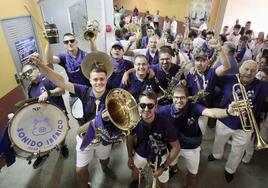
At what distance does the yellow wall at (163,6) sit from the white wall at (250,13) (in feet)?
8.17

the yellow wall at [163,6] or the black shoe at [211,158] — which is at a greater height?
the yellow wall at [163,6]

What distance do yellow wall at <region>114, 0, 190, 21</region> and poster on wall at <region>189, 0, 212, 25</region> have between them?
0.74m

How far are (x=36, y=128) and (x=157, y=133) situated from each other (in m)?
1.80

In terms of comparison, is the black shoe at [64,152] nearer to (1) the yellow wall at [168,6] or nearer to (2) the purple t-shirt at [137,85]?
(2) the purple t-shirt at [137,85]

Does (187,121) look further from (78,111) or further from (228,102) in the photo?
(78,111)

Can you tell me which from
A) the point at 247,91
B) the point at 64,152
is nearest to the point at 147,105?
the point at 247,91

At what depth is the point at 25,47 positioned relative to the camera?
5.71 meters

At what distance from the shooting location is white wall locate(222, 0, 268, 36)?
30.7 ft

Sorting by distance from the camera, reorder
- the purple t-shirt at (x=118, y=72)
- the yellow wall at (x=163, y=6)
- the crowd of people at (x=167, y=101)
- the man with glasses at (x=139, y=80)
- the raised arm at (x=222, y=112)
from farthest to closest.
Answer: the yellow wall at (x=163, y=6), the purple t-shirt at (x=118, y=72), the man with glasses at (x=139, y=80), the crowd of people at (x=167, y=101), the raised arm at (x=222, y=112)

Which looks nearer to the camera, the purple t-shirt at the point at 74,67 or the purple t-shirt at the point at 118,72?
the purple t-shirt at the point at 118,72

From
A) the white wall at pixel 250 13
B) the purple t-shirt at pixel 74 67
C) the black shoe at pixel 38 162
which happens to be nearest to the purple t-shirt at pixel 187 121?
the purple t-shirt at pixel 74 67

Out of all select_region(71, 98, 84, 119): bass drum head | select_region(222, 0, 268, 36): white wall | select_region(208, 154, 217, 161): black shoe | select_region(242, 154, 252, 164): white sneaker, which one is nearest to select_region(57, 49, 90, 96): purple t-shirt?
select_region(71, 98, 84, 119): bass drum head

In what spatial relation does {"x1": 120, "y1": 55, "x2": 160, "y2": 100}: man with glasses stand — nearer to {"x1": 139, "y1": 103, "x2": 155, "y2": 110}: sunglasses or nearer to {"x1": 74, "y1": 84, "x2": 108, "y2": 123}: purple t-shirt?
{"x1": 74, "y1": 84, "x2": 108, "y2": 123}: purple t-shirt

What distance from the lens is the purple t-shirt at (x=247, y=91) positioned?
3162 mm
